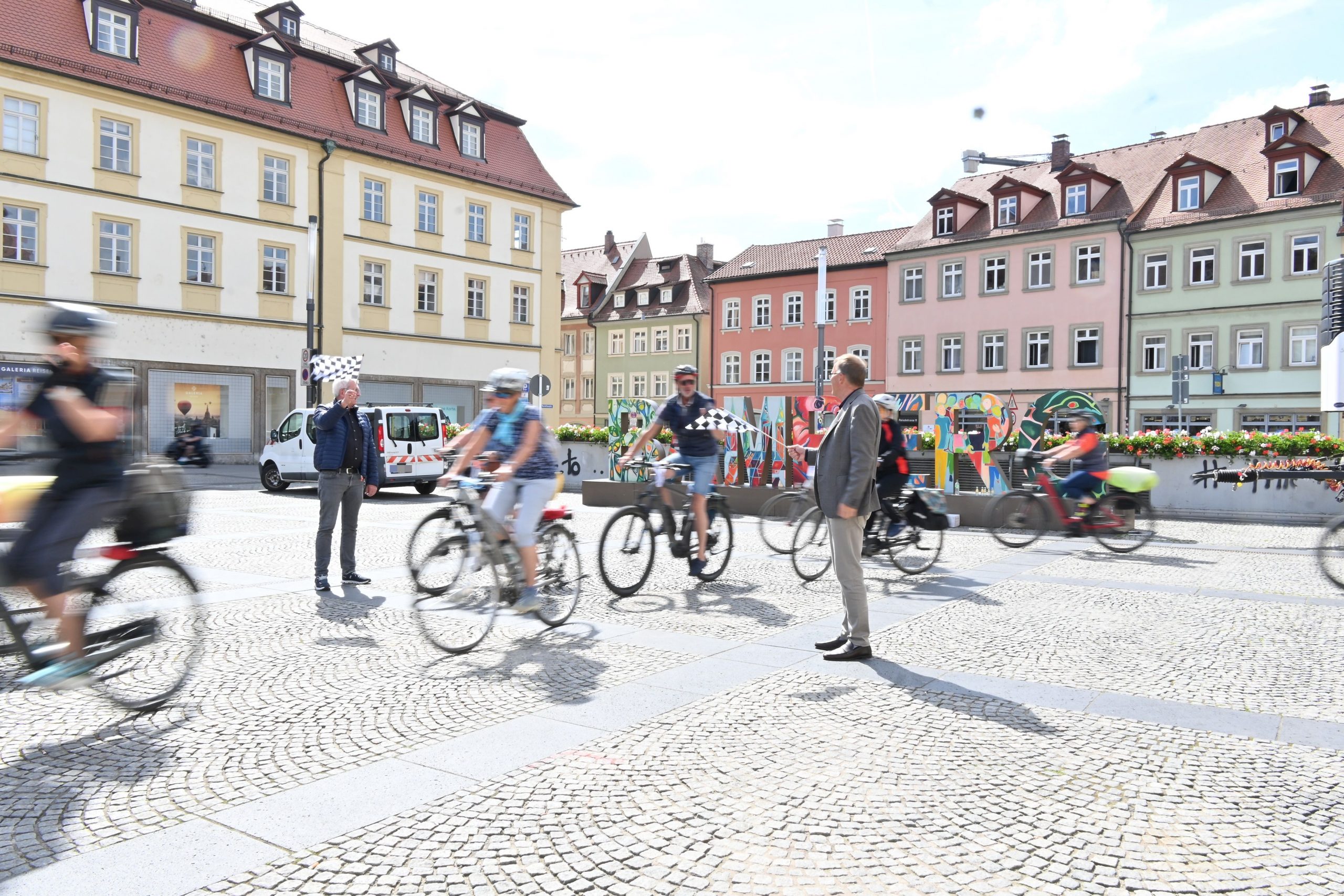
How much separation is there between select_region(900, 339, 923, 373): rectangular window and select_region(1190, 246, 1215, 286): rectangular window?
37.4ft

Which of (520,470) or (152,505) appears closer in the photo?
(152,505)

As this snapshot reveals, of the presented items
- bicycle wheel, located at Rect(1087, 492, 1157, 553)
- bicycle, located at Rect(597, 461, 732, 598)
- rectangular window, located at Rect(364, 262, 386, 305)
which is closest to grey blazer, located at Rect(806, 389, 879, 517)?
bicycle, located at Rect(597, 461, 732, 598)

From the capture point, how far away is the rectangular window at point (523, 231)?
137 ft

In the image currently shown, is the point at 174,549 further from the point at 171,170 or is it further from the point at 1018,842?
the point at 171,170

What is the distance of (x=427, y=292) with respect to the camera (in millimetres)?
38469

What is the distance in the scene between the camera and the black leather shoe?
6129 mm

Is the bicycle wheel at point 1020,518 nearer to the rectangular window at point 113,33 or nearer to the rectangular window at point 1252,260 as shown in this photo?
the rectangular window at point 113,33

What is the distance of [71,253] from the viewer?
2881 centimetres

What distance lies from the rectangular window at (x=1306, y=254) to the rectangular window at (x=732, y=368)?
2729 cm

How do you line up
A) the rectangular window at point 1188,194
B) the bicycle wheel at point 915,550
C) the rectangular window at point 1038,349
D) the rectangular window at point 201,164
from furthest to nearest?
1. the rectangular window at point 1038,349
2. the rectangular window at point 1188,194
3. the rectangular window at point 201,164
4. the bicycle wheel at point 915,550

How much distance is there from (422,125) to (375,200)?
423 centimetres

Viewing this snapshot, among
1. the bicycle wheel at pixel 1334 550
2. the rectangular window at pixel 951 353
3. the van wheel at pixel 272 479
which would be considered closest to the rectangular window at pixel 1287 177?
the rectangular window at pixel 951 353

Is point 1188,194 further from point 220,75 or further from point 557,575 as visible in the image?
point 557,575

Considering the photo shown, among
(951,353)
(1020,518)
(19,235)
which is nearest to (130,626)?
(1020,518)
